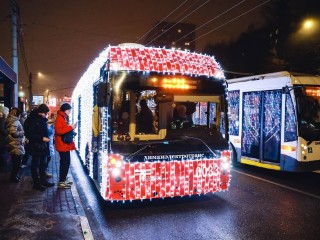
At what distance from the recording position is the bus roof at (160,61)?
6.41 meters

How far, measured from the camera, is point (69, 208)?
654 cm

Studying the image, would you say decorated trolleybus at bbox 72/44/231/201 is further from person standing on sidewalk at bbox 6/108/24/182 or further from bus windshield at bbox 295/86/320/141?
bus windshield at bbox 295/86/320/141

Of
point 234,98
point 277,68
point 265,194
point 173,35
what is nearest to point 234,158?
point 234,98

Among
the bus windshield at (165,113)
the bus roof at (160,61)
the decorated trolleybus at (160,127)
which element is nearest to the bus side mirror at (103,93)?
the decorated trolleybus at (160,127)

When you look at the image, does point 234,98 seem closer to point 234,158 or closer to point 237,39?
point 234,158

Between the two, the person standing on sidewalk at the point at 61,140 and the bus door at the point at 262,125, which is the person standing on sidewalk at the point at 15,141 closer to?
the person standing on sidewalk at the point at 61,140

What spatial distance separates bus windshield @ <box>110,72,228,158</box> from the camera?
6316mm

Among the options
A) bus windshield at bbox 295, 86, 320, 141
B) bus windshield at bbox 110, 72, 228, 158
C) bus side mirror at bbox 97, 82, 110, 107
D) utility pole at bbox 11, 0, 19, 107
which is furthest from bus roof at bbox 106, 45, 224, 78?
utility pole at bbox 11, 0, 19, 107

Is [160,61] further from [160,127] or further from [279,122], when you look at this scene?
[279,122]

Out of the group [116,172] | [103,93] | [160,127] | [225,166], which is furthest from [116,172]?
[225,166]

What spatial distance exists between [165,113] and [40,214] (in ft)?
9.99

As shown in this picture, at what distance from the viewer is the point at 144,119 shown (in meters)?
6.82

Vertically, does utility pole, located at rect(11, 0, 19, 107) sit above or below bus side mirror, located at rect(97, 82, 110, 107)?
above

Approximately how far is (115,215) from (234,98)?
7.60 meters
